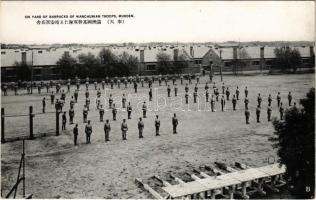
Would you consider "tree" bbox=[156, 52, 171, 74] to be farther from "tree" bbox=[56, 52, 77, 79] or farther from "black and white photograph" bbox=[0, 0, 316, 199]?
"black and white photograph" bbox=[0, 0, 316, 199]

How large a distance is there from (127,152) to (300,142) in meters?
7.20

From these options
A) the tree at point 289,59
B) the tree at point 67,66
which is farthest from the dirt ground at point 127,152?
the tree at point 289,59

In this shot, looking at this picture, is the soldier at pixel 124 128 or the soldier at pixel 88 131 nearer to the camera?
the soldier at pixel 88 131

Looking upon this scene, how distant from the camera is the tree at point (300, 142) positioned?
787 cm

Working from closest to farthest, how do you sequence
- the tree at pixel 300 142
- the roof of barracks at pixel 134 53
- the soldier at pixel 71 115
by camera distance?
the tree at pixel 300 142 → the soldier at pixel 71 115 → the roof of barracks at pixel 134 53

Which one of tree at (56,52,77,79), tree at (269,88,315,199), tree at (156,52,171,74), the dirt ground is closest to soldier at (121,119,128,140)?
the dirt ground

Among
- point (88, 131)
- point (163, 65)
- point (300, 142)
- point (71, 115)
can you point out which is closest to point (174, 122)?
point (88, 131)

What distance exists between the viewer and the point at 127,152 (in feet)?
45.1

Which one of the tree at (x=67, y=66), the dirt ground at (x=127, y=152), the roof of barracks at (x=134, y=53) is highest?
the roof of barracks at (x=134, y=53)

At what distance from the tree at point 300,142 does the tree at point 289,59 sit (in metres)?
35.8

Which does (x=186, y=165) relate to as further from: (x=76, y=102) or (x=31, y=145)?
(x=76, y=102)


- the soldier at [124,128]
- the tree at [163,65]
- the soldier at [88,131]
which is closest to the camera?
the soldier at [88,131]

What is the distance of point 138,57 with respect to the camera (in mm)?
44000

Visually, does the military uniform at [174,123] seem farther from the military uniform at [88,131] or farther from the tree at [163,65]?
the tree at [163,65]
